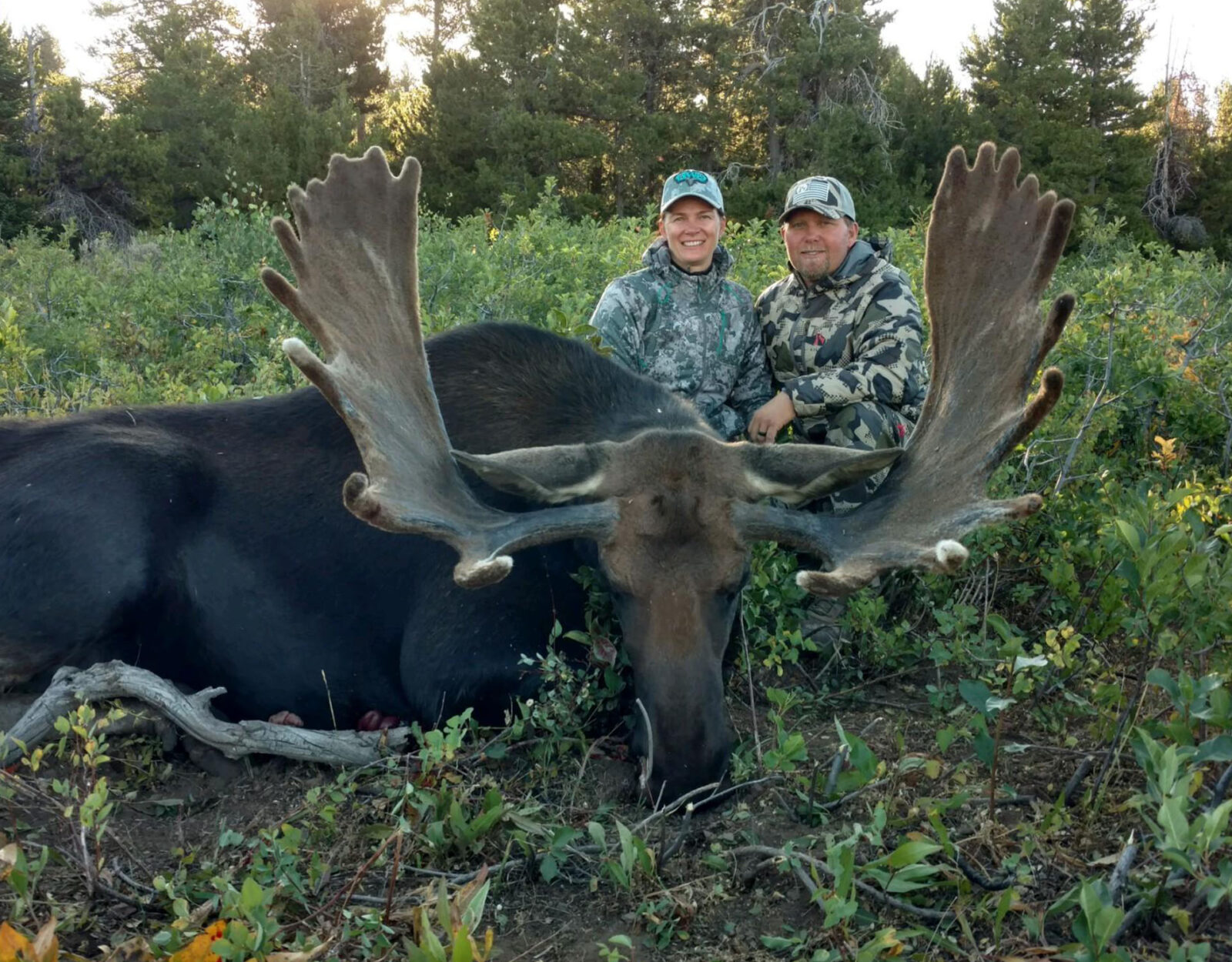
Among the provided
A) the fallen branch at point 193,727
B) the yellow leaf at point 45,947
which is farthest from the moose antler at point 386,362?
the yellow leaf at point 45,947

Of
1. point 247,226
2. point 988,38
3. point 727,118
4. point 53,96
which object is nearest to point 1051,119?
point 988,38

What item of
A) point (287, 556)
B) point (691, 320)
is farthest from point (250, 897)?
point (691, 320)

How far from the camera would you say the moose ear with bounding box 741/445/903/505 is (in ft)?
13.2

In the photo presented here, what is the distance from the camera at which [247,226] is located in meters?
12.4

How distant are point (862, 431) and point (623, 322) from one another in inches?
59.3

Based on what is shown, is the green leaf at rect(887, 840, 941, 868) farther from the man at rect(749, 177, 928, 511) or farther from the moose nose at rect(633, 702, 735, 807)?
the man at rect(749, 177, 928, 511)

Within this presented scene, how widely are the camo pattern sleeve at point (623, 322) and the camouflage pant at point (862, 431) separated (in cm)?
110

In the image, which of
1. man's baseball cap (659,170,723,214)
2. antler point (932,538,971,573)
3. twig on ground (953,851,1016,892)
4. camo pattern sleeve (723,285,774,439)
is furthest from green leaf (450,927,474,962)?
man's baseball cap (659,170,723,214)

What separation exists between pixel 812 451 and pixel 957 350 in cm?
61

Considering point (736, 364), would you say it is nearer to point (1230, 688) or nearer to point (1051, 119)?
point (1230, 688)

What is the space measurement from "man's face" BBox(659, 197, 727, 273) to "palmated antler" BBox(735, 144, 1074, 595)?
9.08ft

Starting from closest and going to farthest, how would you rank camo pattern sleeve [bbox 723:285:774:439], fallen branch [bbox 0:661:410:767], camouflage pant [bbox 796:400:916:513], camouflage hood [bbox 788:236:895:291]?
fallen branch [bbox 0:661:410:767] → camouflage pant [bbox 796:400:916:513] → camouflage hood [bbox 788:236:895:291] → camo pattern sleeve [bbox 723:285:774:439]

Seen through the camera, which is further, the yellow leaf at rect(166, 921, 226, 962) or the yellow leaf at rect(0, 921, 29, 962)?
the yellow leaf at rect(166, 921, 226, 962)

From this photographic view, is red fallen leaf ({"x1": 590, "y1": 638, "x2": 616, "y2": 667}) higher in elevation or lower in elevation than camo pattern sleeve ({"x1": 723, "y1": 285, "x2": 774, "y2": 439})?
Result: lower
